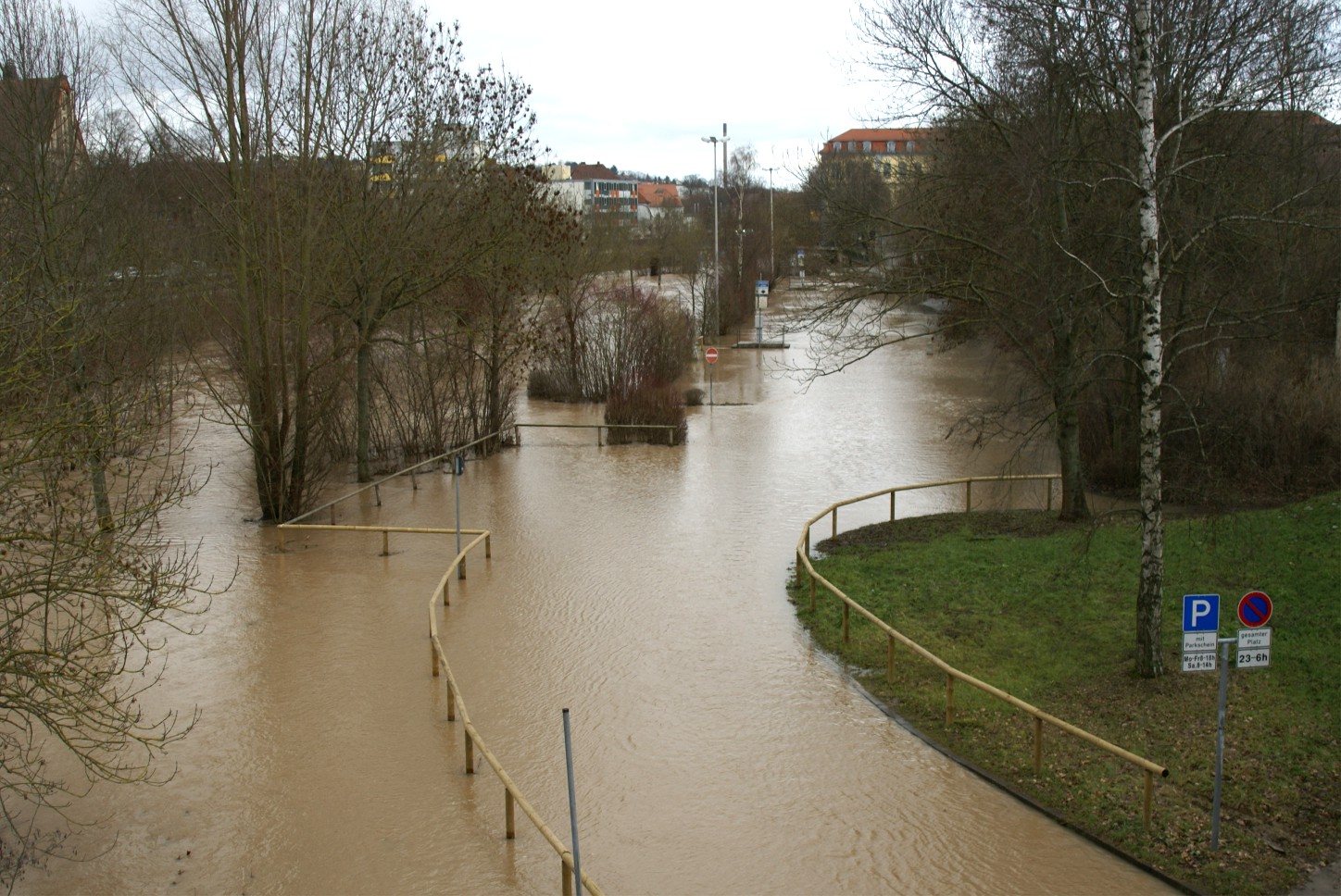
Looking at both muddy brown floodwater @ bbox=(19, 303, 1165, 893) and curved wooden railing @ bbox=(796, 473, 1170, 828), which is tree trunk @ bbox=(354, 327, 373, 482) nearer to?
muddy brown floodwater @ bbox=(19, 303, 1165, 893)

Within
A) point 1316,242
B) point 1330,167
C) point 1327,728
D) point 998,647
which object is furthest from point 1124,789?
point 1330,167

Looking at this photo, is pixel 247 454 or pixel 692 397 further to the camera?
pixel 692 397

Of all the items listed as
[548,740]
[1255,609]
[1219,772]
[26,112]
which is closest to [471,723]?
[548,740]

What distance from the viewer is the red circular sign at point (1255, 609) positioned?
8.47 meters

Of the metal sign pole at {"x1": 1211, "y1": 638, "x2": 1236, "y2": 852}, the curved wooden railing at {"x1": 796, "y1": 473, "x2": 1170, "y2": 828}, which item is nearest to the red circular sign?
the metal sign pole at {"x1": 1211, "y1": 638, "x2": 1236, "y2": 852}

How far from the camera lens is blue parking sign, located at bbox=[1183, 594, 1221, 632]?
8.77 m

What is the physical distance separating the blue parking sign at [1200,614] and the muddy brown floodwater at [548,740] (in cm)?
191

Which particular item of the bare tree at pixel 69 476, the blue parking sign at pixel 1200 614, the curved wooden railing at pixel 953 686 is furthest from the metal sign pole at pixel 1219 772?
the bare tree at pixel 69 476

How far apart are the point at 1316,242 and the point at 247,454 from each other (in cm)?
2434

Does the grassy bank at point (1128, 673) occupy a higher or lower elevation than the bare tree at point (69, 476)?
lower

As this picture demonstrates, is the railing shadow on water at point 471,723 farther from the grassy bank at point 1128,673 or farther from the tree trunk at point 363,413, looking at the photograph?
the tree trunk at point 363,413

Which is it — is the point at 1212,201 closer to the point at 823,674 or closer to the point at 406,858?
the point at 823,674

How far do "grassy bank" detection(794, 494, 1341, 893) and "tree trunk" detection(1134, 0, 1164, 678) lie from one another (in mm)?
851

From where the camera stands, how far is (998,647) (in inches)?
494
